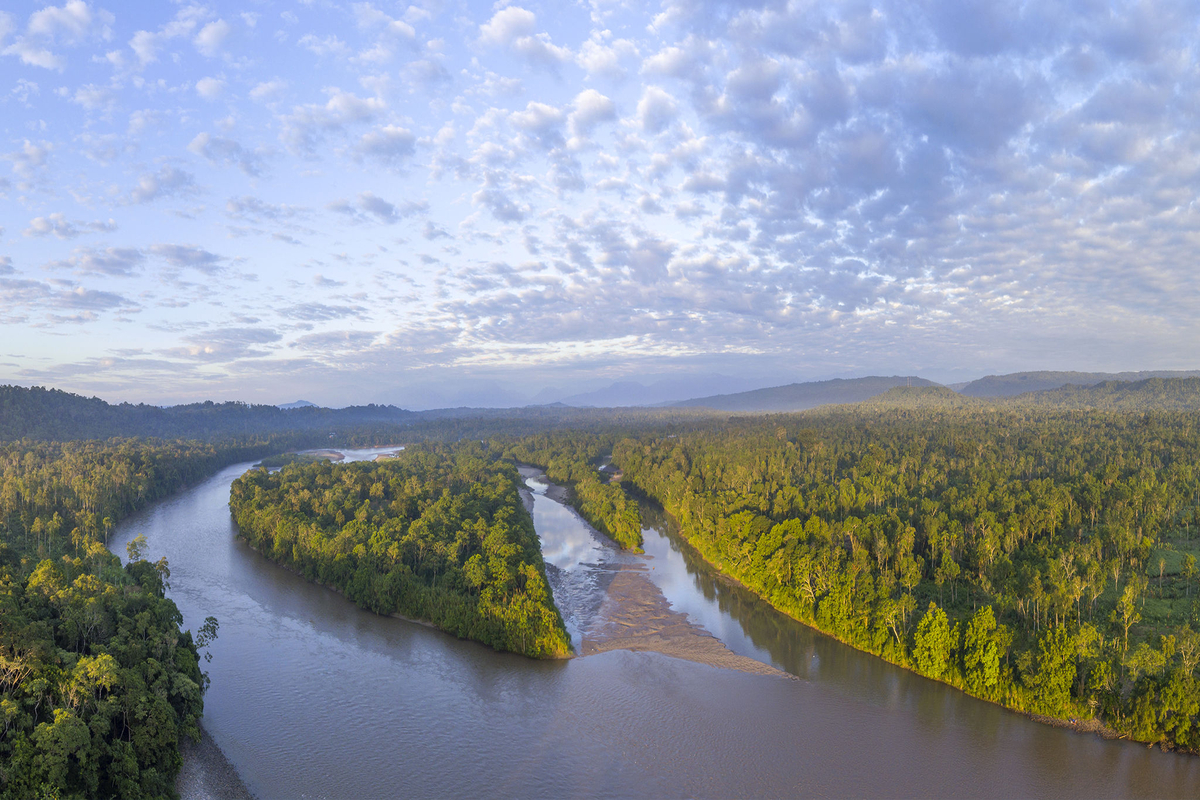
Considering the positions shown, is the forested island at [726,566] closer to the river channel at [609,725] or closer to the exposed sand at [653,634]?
the river channel at [609,725]

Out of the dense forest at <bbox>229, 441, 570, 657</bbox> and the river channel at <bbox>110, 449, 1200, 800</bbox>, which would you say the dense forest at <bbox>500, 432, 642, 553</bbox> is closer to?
the dense forest at <bbox>229, 441, 570, 657</bbox>

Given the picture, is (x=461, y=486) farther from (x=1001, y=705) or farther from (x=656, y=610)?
(x=1001, y=705)

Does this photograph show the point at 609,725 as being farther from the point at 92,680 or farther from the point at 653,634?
the point at 92,680

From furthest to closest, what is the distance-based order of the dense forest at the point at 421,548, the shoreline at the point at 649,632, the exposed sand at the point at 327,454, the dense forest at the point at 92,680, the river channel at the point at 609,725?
the exposed sand at the point at 327,454, the dense forest at the point at 421,548, the shoreline at the point at 649,632, the river channel at the point at 609,725, the dense forest at the point at 92,680

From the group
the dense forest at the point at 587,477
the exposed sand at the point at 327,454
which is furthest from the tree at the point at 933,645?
the exposed sand at the point at 327,454

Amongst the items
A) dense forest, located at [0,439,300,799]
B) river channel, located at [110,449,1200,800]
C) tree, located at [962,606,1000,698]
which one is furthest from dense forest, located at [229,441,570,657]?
tree, located at [962,606,1000,698]
